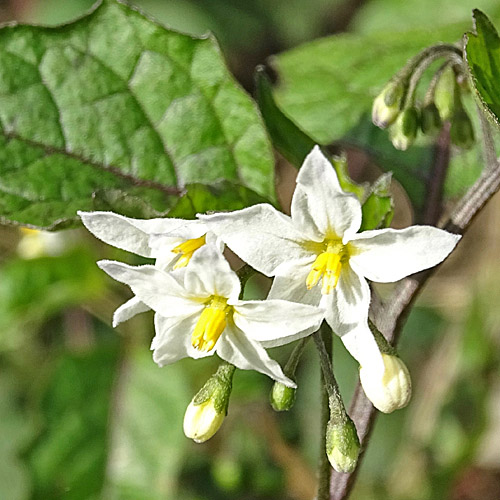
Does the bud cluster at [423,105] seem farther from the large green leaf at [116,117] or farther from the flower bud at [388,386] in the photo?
the flower bud at [388,386]

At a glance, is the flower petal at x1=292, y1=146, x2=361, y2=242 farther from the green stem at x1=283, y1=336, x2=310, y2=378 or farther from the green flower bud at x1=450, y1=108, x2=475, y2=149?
the green flower bud at x1=450, y1=108, x2=475, y2=149

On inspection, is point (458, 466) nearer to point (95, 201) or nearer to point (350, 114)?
point (350, 114)

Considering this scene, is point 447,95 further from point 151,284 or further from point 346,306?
point 151,284

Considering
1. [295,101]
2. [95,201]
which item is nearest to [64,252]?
[295,101]

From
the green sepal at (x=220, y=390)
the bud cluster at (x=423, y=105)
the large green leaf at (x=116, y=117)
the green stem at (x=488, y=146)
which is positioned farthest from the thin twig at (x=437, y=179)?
the green sepal at (x=220, y=390)

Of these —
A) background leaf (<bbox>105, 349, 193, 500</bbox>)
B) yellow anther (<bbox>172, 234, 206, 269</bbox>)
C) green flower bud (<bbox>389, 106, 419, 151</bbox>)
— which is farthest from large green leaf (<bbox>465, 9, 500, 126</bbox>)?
background leaf (<bbox>105, 349, 193, 500</bbox>)

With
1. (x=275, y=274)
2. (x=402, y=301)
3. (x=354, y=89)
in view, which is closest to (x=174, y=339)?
(x=275, y=274)

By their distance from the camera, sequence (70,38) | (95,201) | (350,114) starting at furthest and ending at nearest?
1. (350,114)
2. (70,38)
3. (95,201)
